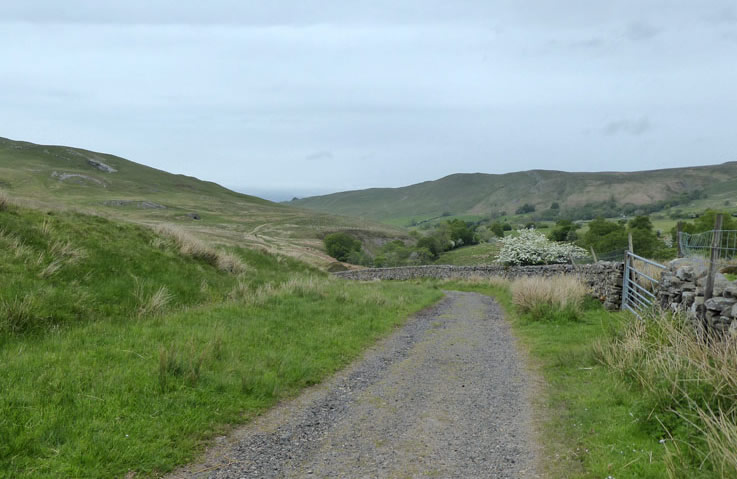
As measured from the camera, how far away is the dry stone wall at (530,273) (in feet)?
50.2

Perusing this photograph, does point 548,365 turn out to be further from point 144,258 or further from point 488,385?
point 144,258

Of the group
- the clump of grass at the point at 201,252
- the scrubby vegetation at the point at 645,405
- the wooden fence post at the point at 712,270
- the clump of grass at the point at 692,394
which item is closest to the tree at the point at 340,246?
the clump of grass at the point at 201,252

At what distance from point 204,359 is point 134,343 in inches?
66.6

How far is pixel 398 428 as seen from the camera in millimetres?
5973

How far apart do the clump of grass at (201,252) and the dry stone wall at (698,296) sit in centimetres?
1456

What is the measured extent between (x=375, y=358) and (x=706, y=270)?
6.28 meters

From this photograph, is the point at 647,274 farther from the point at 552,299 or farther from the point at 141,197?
the point at 141,197

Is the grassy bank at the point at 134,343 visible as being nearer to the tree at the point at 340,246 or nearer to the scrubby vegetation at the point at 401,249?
the scrubby vegetation at the point at 401,249

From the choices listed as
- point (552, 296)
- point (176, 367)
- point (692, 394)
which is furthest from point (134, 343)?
point (552, 296)

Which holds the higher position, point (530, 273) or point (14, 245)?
point (14, 245)

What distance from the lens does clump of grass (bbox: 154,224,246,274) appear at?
1772cm

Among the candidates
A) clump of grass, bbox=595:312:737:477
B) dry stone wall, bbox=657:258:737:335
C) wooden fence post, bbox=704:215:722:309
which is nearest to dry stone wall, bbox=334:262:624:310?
dry stone wall, bbox=657:258:737:335

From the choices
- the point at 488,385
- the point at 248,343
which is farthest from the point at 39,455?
the point at 488,385

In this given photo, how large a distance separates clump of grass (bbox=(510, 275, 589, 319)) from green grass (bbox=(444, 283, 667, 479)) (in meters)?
4.33
